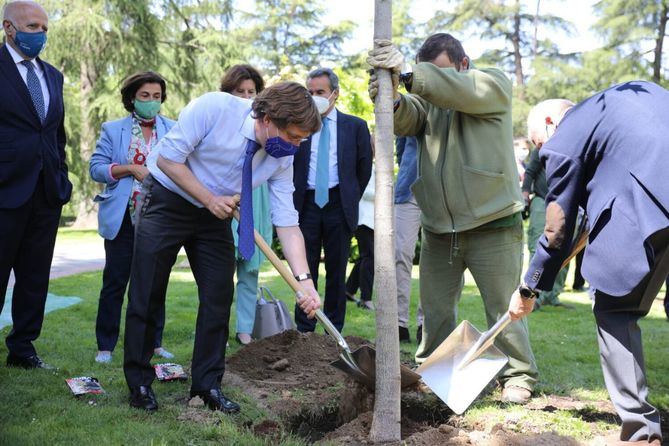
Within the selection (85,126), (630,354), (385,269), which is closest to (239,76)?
(385,269)

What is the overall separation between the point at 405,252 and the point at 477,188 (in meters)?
2.57

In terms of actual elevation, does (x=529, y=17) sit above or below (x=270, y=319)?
above

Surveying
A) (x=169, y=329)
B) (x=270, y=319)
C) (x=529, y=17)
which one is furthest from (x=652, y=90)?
(x=529, y=17)

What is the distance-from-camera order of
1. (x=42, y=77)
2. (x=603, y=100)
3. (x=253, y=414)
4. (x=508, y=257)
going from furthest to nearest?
(x=42, y=77), (x=508, y=257), (x=253, y=414), (x=603, y=100)

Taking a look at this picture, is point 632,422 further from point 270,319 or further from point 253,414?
point 270,319

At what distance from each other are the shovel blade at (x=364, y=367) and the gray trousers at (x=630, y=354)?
115 centimetres

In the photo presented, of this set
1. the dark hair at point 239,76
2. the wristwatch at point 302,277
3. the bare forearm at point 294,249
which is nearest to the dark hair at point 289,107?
the bare forearm at point 294,249

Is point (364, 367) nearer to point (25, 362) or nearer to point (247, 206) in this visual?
point (247, 206)

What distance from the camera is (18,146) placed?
184 inches

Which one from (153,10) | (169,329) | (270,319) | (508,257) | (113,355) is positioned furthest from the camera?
(153,10)

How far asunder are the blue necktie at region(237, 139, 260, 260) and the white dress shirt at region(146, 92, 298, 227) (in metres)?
0.09

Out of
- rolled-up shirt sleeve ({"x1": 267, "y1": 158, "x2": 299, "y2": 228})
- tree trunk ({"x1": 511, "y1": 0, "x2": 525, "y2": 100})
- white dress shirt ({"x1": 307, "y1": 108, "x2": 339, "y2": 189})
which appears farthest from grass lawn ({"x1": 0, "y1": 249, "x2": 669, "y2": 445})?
tree trunk ({"x1": 511, "y1": 0, "x2": 525, "y2": 100})

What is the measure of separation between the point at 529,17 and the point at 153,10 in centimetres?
1976

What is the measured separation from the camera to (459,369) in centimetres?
422
